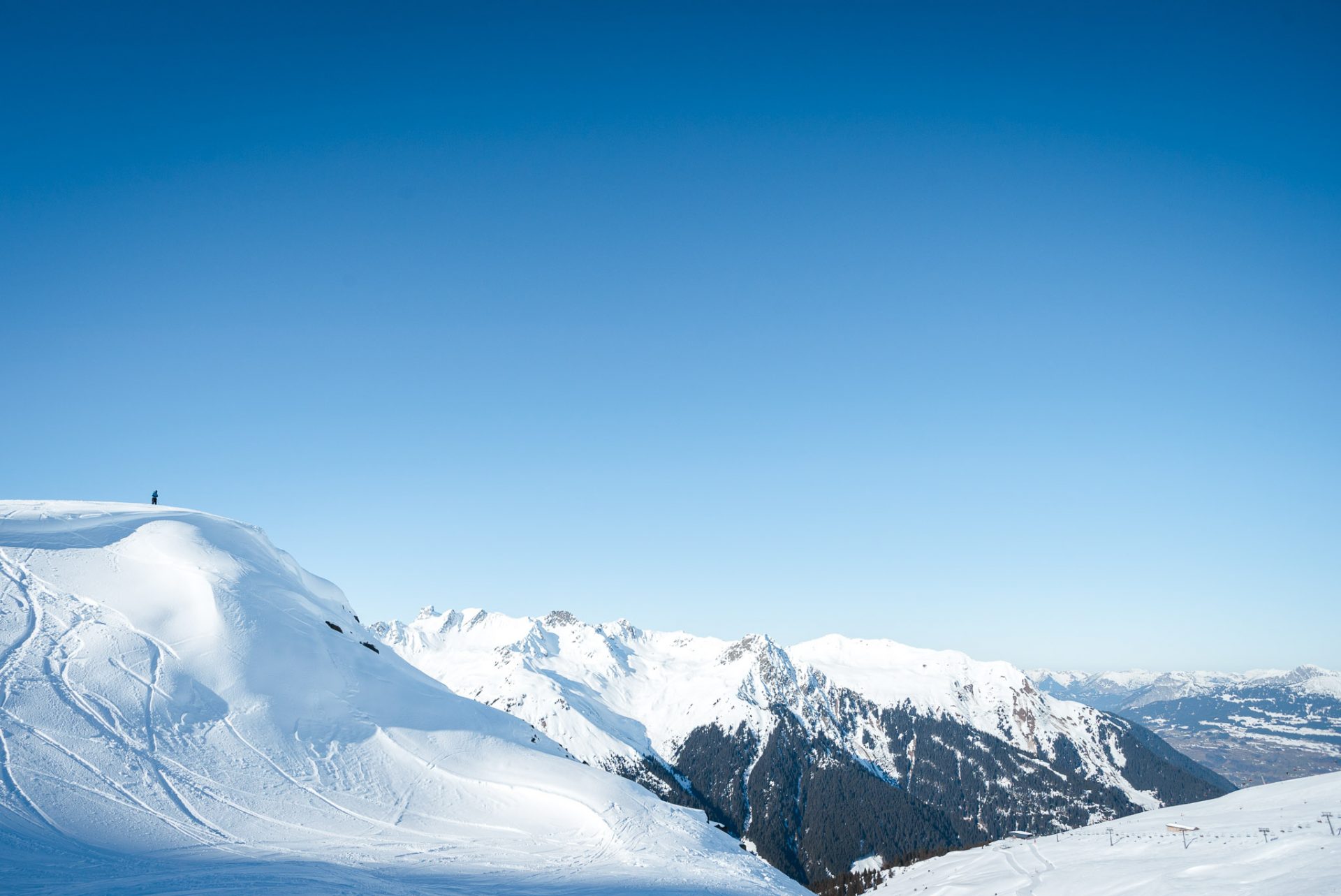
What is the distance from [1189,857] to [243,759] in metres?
63.2

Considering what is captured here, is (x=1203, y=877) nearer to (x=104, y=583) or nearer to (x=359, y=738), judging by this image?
(x=359, y=738)

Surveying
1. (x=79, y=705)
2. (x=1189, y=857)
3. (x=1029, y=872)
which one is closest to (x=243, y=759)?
(x=79, y=705)

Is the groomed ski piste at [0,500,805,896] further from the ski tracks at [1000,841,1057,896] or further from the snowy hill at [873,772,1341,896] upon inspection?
A: the ski tracks at [1000,841,1057,896]

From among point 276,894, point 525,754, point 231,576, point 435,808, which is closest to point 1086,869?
point 525,754

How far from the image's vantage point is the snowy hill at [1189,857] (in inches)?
1484

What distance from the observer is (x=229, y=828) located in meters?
26.8

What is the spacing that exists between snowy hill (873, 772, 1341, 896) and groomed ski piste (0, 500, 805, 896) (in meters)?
26.5

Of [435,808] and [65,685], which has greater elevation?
[65,685]

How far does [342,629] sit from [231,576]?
1025 cm

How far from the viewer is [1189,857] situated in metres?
47.6

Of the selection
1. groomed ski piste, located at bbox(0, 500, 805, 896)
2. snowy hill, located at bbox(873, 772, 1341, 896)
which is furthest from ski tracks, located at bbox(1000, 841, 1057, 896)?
groomed ski piste, located at bbox(0, 500, 805, 896)

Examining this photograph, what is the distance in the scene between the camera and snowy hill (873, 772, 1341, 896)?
124ft

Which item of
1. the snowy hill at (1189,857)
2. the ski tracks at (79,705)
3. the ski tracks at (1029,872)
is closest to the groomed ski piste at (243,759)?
the ski tracks at (79,705)

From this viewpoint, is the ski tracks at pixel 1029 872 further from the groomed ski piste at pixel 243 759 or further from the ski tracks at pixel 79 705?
the ski tracks at pixel 79 705
